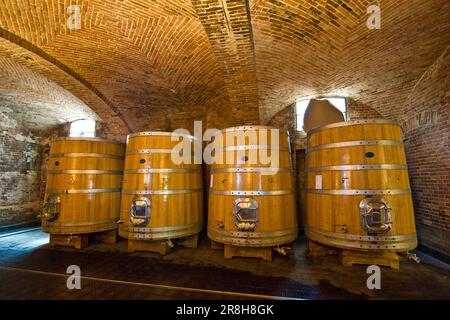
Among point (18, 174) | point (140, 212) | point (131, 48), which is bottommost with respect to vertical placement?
point (140, 212)

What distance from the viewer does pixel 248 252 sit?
3.67 meters

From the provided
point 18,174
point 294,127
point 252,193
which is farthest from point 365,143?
Result: point 18,174

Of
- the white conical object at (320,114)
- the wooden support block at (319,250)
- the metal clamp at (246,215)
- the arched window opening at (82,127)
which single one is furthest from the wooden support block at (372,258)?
the arched window opening at (82,127)

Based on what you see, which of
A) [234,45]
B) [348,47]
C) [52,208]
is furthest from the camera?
[52,208]

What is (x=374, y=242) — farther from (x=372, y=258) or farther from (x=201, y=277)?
(x=201, y=277)

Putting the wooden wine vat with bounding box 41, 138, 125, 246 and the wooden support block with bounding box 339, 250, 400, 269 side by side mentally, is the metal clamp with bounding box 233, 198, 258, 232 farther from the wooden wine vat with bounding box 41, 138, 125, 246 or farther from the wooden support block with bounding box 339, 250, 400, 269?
the wooden wine vat with bounding box 41, 138, 125, 246

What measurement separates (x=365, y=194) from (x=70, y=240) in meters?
5.29

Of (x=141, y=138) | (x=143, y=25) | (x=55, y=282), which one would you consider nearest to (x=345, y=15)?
(x=143, y=25)

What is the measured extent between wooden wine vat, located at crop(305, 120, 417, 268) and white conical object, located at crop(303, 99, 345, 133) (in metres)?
2.17

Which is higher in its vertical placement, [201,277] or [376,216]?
[376,216]

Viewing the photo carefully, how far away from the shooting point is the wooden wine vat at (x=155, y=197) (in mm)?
3863

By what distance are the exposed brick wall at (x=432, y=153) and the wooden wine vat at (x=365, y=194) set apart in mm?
1252

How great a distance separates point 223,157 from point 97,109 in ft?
16.7

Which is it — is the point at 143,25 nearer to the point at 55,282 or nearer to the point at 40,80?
the point at 40,80
